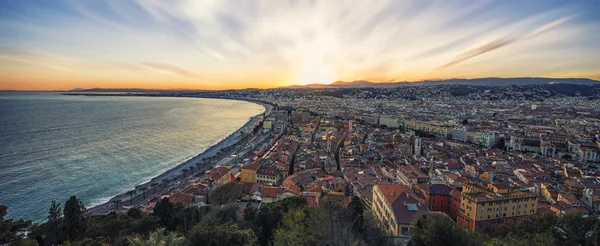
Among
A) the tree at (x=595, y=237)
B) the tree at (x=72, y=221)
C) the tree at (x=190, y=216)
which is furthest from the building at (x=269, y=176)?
the tree at (x=595, y=237)

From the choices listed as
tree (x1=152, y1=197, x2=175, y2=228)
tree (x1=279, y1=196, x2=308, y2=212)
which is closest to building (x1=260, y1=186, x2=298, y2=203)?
tree (x1=279, y1=196, x2=308, y2=212)

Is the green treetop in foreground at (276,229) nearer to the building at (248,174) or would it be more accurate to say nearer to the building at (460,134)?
the building at (248,174)

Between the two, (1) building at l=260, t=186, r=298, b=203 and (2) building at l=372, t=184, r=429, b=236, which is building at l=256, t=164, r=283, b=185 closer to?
(1) building at l=260, t=186, r=298, b=203

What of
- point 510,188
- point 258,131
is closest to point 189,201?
point 510,188

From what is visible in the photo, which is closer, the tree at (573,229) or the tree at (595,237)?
the tree at (595,237)

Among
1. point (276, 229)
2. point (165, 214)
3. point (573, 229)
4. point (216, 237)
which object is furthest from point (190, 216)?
point (573, 229)
